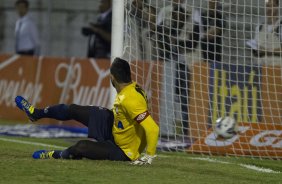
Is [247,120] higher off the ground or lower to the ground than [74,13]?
lower

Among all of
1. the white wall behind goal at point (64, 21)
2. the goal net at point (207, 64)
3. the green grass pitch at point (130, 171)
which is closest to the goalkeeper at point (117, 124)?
the green grass pitch at point (130, 171)

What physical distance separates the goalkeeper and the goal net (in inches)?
103

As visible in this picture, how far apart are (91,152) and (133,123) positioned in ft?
1.58

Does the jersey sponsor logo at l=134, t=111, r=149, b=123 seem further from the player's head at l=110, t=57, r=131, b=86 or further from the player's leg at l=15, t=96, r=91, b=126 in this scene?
the player's leg at l=15, t=96, r=91, b=126

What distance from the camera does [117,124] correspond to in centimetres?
924

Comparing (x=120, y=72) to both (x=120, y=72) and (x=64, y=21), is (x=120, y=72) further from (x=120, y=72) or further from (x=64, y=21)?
(x=64, y=21)

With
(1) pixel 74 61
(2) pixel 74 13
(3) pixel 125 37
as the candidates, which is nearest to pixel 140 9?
(3) pixel 125 37

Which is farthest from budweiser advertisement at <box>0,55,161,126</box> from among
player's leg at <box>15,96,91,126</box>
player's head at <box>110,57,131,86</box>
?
player's head at <box>110,57,131,86</box>

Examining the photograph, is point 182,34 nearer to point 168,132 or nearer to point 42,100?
point 168,132

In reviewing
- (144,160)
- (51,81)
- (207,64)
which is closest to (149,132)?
(144,160)

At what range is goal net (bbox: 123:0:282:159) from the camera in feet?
40.2

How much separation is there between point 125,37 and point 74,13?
838 cm

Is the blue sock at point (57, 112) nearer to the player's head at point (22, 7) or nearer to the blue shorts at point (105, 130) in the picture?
the blue shorts at point (105, 130)

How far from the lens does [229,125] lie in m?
11.7
